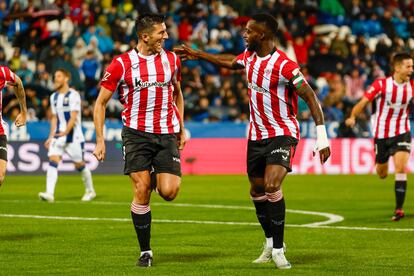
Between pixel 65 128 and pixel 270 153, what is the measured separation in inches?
388

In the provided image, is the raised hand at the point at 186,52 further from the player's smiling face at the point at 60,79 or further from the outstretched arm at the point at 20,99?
the player's smiling face at the point at 60,79

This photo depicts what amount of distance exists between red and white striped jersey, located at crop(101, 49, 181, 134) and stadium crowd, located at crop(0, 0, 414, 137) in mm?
16828

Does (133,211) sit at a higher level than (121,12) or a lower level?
lower

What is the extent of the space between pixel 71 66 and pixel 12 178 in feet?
13.1

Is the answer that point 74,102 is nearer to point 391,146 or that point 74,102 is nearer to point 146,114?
point 391,146

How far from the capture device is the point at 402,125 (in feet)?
53.7

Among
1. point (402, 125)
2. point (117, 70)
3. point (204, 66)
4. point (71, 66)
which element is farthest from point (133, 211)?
point (204, 66)

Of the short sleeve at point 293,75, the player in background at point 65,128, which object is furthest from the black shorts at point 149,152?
the player in background at point 65,128

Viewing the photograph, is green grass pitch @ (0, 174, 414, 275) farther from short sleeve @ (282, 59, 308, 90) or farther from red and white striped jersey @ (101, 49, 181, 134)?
short sleeve @ (282, 59, 308, 90)

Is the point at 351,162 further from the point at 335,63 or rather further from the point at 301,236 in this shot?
the point at 301,236

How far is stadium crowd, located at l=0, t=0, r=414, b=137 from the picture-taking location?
28438 mm

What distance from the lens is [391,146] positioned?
1638cm

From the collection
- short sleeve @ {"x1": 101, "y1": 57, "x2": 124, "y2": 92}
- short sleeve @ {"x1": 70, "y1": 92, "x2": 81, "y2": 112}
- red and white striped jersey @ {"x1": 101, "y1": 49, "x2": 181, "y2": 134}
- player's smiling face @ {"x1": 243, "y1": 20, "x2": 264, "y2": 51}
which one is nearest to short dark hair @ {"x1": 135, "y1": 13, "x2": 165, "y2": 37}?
red and white striped jersey @ {"x1": 101, "y1": 49, "x2": 181, "y2": 134}

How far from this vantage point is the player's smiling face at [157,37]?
10219mm
